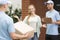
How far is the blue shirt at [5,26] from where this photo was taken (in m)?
4.37

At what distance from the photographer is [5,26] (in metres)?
4.39

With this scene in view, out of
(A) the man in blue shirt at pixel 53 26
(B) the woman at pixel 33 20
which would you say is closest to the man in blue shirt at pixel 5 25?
(B) the woman at pixel 33 20

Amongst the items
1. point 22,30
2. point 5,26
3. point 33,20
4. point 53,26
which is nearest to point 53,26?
point 53,26

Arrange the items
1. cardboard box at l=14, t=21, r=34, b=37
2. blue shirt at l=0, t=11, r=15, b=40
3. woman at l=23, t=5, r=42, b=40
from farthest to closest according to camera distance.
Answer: woman at l=23, t=5, r=42, b=40 → cardboard box at l=14, t=21, r=34, b=37 → blue shirt at l=0, t=11, r=15, b=40

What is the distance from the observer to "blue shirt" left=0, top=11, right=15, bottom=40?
4.37 meters

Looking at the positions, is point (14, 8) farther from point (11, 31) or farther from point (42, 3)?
point (11, 31)

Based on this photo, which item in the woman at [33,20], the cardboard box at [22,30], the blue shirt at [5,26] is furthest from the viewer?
the woman at [33,20]

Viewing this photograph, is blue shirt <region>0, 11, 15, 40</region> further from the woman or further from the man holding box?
the man holding box

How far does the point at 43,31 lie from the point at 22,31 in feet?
Result: 14.2

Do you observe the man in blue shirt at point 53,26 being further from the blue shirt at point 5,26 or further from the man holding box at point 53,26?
the blue shirt at point 5,26

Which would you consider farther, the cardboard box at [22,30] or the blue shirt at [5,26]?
the cardboard box at [22,30]

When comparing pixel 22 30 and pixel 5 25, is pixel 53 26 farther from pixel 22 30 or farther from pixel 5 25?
pixel 5 25

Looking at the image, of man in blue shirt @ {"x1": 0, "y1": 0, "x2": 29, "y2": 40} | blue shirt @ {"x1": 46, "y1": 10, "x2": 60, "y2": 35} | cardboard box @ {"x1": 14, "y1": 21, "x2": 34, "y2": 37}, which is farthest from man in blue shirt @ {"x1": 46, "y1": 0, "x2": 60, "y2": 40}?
man in blue shirt @ {"x1": 0, "y1": 0, "x2": 29, "y2": 40}

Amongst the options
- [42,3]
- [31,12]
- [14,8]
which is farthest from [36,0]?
[14,8]
